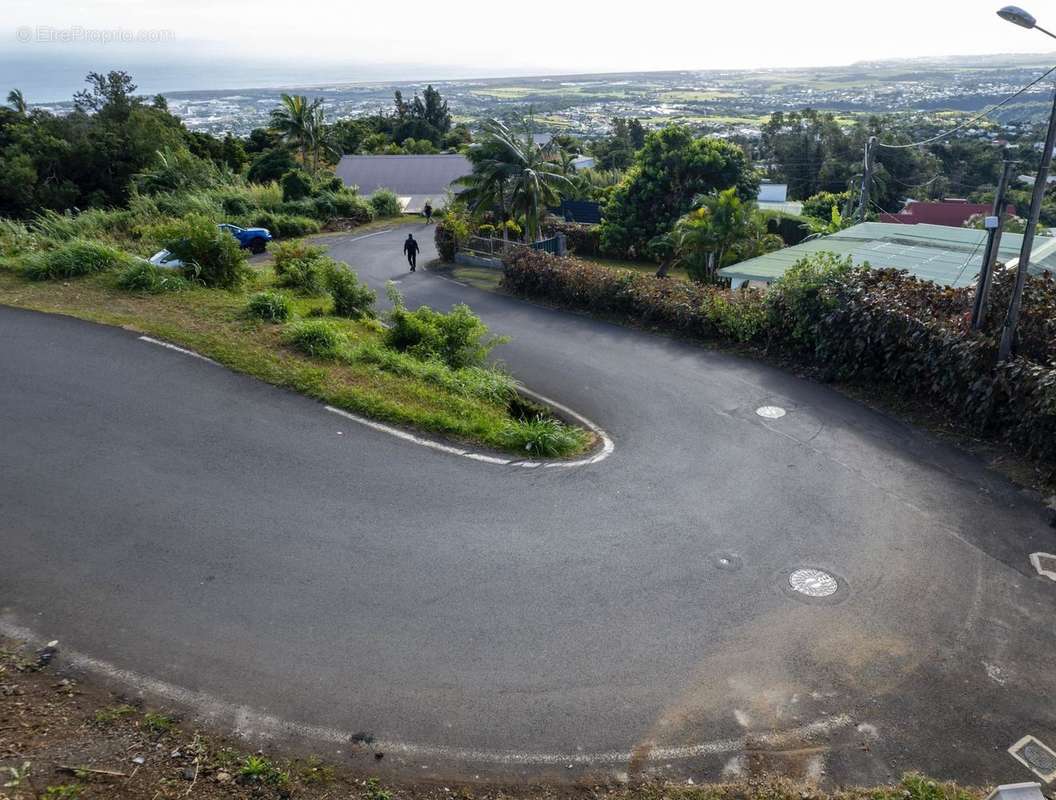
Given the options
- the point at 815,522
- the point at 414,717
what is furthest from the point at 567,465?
the point at 414,717

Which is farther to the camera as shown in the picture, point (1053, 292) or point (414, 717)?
point (1053, 292)

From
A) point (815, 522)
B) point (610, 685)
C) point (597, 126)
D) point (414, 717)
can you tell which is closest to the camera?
point (414, 717)

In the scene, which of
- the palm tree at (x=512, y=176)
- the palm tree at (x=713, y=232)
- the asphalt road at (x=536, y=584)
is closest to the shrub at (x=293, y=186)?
the palm tree at (x=512, y=176)

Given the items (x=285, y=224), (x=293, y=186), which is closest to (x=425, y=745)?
(x=285, y=224)

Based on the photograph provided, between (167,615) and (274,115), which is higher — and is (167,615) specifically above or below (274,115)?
below

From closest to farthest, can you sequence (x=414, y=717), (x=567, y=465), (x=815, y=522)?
(x=414, y=717) < (x=815, y=522) < (x=567, y=465)

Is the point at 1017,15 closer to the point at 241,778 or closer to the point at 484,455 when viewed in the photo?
the point at 484,455

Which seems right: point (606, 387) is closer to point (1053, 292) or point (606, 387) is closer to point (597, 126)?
point (1053, 292)

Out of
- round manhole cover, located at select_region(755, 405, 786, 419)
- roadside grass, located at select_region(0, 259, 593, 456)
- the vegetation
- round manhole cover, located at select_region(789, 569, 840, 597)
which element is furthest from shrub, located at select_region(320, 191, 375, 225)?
round manhole cover, located at select_region(789, 569, 840, 597)
